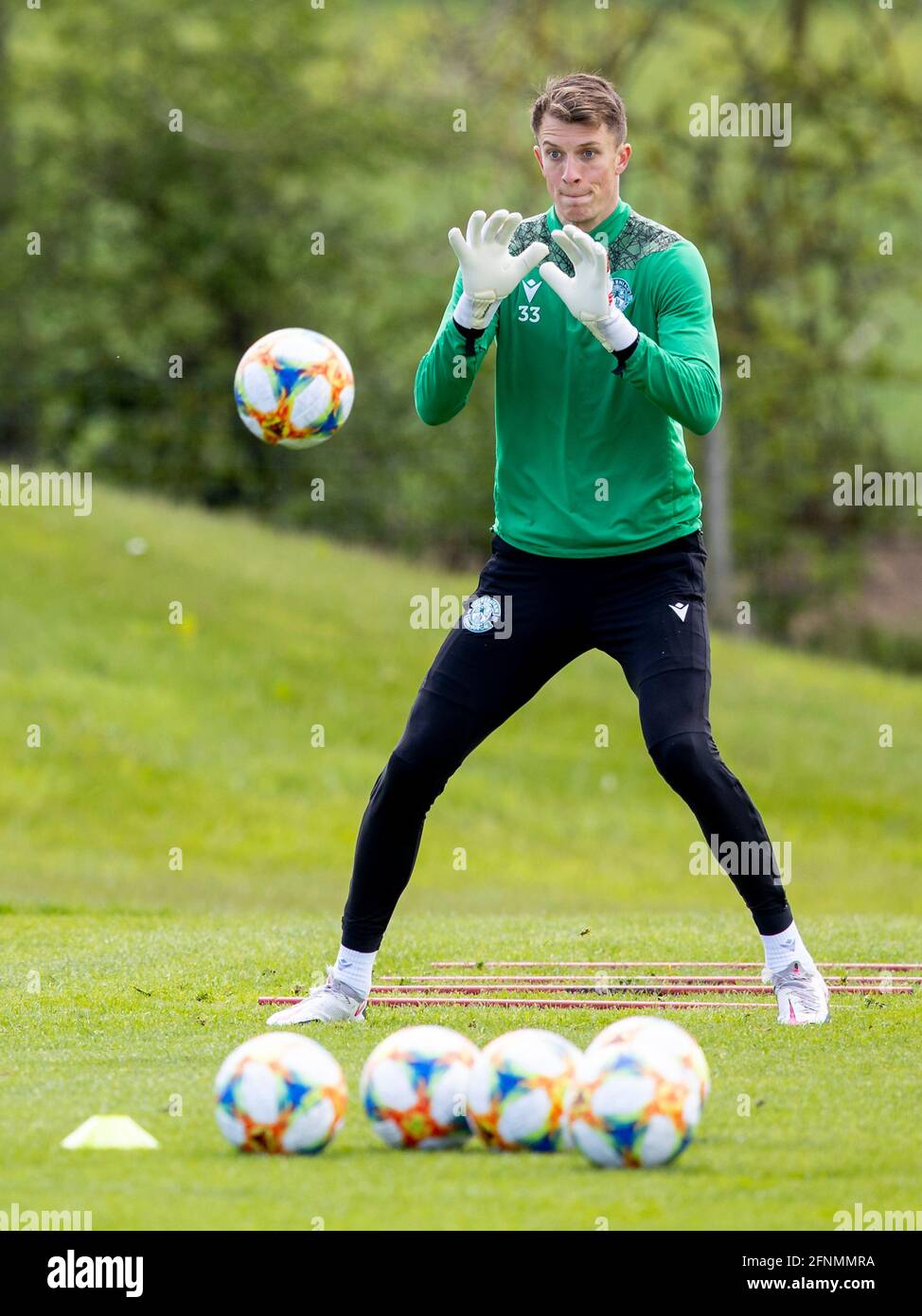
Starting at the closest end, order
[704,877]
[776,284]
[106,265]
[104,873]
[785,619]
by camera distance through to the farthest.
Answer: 1. [104,873]
2. [704,877]
3. [785,619]
4. [776,284]
5. [106,265]

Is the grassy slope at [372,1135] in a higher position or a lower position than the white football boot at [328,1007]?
lower

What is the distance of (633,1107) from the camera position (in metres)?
4.61

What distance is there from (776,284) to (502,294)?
18.5m

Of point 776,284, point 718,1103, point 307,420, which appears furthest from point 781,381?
point 718,1103

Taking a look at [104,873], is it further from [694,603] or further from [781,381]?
[781,381]

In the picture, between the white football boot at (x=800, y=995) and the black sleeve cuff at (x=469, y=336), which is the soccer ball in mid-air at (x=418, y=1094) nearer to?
the white football boot at (x=800, y=995)

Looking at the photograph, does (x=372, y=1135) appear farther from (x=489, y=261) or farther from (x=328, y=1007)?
(x=489, y=261)

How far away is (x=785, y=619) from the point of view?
22531 mm

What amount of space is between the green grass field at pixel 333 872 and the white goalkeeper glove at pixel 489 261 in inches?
92.4

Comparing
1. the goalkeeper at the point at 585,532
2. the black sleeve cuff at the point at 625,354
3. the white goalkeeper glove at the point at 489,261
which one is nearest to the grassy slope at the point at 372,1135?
the goalkeeper at the point at 585,532

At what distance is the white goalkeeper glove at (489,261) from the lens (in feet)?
20.4

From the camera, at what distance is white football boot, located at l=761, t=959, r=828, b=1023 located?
657 cm

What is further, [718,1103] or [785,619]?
[785,619]
